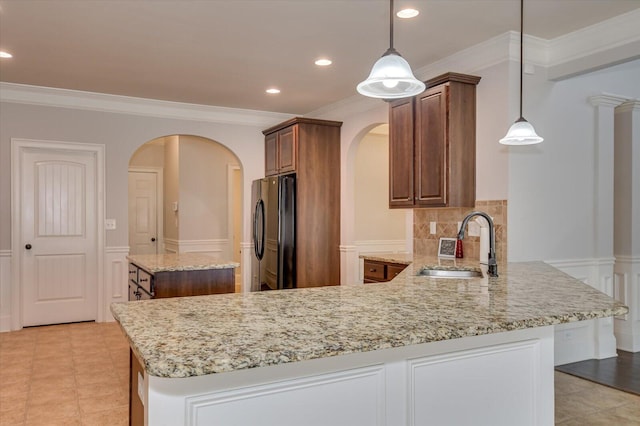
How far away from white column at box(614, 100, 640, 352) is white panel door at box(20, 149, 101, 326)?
544 centimetres

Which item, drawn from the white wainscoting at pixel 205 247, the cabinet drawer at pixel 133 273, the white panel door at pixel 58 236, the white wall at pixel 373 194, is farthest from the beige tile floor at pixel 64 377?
the white wall at pixel 373 194

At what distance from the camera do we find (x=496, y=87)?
146 inches

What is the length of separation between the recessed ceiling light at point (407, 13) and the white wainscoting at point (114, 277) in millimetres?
4058

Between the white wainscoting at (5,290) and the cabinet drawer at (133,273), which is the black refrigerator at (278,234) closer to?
the cabinet drawer at (133,273)

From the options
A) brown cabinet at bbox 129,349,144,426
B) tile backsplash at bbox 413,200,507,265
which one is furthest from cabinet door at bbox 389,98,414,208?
brown cabinet at bbox 129,349,144,426

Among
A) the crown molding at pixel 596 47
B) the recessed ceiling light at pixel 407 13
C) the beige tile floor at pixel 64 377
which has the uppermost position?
the recessed ceiling light at pixel 407 13

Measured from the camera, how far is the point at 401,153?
4.18 metres

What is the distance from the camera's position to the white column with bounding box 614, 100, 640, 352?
441cm

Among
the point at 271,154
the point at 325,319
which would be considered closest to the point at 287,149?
the point at 271,154

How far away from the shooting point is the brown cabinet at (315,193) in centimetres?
540

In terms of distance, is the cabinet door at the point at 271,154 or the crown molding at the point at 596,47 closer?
the crown molding at the point at 596,47

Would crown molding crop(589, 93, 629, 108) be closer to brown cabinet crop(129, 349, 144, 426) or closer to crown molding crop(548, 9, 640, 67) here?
crown molding crop(548, 9, 640, 67)

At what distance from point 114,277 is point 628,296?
5.33 metres

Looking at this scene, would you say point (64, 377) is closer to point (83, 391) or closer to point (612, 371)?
point (83, 391)
